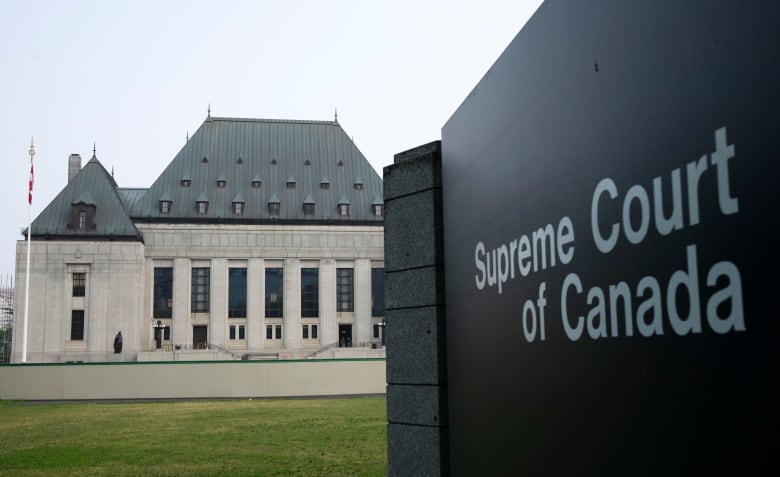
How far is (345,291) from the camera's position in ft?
249

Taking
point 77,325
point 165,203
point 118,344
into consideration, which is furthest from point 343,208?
point 77,325

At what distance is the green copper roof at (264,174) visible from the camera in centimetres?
7569

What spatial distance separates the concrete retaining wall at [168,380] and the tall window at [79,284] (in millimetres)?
39529

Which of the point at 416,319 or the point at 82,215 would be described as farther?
the point at 82,215

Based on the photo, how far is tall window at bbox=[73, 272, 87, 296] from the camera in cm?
6981

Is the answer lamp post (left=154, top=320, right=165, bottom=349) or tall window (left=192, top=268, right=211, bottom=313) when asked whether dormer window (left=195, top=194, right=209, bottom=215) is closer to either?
tall window (left=192, top=268, right=211, bottom=313)

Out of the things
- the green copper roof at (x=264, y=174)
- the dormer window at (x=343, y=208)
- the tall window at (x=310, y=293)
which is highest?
the green copper roof at (x=264, y=174)

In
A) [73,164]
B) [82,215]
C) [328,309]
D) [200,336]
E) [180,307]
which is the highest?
[73,164]

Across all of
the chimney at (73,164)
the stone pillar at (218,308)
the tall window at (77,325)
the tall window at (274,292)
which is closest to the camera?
the tall window at (77,325)

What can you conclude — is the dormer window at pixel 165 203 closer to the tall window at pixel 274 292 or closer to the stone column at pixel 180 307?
the stone column at pixel 180 307

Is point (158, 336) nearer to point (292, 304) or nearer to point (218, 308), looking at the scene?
point (218, 308)

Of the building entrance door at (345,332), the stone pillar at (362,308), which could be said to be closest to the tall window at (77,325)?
the building entrance door at (345,332)

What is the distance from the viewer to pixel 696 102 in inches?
109

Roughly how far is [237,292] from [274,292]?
10.9ft
